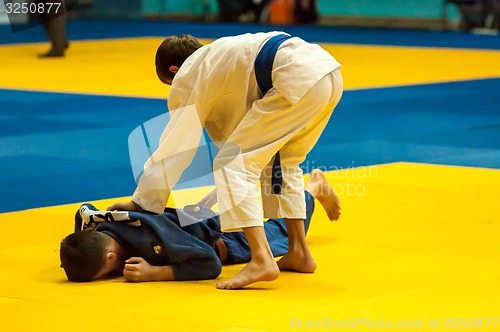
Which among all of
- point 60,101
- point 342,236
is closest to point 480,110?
point 60,101

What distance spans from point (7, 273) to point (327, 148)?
173 inches

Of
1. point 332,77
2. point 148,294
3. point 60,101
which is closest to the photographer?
point 148,294

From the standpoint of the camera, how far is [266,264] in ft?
15.1

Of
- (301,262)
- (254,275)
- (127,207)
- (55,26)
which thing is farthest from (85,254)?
(55,26)

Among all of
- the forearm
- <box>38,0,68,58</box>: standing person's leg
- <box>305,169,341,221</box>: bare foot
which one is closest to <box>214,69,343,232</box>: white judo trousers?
the forearm

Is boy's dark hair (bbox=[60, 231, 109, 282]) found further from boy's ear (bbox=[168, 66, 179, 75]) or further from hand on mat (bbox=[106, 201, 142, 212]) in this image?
boy's ear (bbox=[168, 66, 179, 75])

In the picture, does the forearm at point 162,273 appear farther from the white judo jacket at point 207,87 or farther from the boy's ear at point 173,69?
Answer: the boy's ear at point 173,69

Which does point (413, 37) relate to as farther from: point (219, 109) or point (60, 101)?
point (219, 109)

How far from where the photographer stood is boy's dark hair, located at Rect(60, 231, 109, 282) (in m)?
4.68

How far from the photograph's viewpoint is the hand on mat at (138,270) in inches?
185

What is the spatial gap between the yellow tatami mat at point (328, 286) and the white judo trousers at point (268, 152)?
32 centimetres

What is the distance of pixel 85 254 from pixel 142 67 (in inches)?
414

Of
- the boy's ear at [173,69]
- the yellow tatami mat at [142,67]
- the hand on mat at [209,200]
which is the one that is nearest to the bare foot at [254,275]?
the hand on mat at [209,200]

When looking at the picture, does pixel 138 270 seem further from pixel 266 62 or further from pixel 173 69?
pixel 266 62
